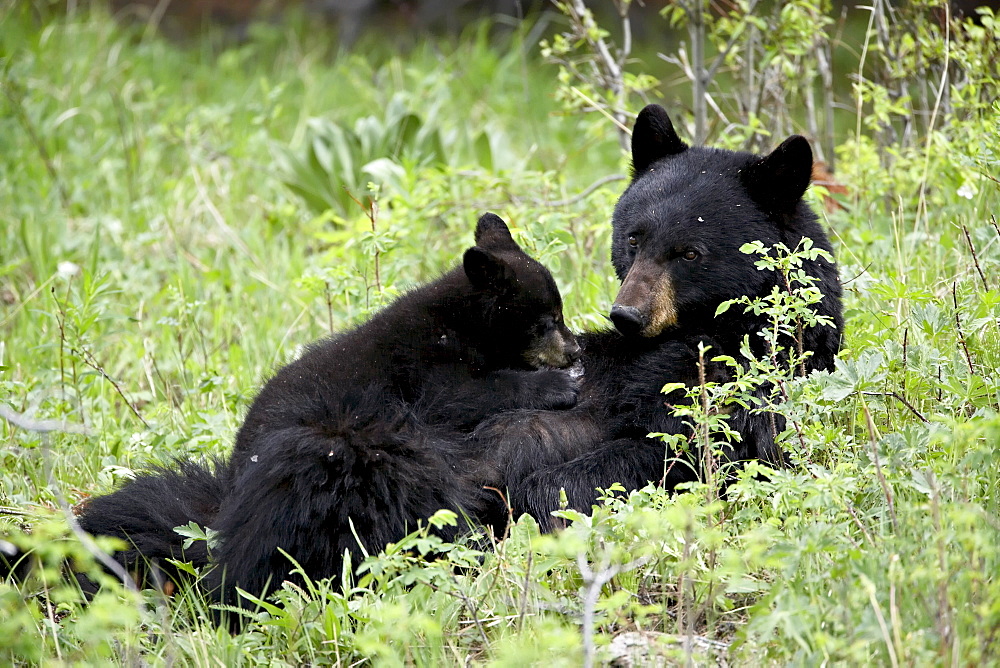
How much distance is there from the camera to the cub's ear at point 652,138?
386cm

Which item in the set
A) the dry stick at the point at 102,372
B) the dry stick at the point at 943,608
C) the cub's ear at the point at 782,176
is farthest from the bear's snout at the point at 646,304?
the dry stick at the point at 102,372

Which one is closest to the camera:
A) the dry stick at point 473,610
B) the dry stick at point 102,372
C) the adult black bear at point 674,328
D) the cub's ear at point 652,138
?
the dry stick at point 473,610

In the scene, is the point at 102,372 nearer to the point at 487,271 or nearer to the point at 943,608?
the point at 487,271

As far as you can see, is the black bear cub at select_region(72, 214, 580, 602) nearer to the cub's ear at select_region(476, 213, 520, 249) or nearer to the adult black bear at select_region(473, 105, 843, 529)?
the cub's ear at select_region(476, 213, 520, 249)

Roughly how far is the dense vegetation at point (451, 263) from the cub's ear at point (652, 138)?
0.60m

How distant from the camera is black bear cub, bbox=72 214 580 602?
2965mm

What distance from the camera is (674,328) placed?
3592 mm

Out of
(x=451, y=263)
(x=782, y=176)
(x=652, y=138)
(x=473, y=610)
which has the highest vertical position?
(x=652, y=138)

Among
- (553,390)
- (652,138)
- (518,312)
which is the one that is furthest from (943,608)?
(652,138)

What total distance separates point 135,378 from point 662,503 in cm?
331

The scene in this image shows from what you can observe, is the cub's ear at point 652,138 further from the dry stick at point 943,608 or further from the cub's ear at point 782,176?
the dry stick at point 943,608

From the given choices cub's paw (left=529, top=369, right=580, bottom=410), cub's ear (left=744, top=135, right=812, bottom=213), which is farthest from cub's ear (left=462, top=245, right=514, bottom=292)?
cub's ear (left=744, top=135, right=812, bottom=213)

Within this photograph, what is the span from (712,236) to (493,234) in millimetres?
1001

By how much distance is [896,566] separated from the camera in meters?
2.23
